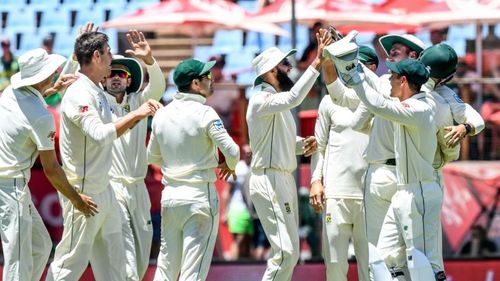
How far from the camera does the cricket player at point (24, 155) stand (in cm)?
1116

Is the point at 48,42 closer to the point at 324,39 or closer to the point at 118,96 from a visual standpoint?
the point at 118,96

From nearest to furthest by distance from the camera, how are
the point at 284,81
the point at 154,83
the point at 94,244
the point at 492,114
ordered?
the point at 94,244 → the point at 284,81 → the point at 154,83 → the point at 492,114

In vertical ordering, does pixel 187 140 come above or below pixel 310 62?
above

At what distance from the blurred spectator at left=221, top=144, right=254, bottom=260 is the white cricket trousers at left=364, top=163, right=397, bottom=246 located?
12.5ft

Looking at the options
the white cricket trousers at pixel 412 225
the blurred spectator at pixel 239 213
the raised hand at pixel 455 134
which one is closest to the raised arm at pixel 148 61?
the white cricket trousers at pixel 412 225

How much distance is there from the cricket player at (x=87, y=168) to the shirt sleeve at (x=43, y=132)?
8.0 inches

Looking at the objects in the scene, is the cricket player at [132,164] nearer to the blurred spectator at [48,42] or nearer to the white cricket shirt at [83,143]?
the white cricket shirt at [83,143]

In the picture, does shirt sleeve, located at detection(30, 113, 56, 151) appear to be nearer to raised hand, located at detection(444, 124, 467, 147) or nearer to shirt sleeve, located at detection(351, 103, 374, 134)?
shirt sleeve, located at detection(351, 103, 374, 134)

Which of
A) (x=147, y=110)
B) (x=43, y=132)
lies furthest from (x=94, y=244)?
(x=147, y=110)

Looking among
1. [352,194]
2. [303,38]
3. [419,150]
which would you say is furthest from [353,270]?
[303,38]

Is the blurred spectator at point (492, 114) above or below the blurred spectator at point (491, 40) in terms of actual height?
below

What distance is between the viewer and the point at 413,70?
10992 millimetres

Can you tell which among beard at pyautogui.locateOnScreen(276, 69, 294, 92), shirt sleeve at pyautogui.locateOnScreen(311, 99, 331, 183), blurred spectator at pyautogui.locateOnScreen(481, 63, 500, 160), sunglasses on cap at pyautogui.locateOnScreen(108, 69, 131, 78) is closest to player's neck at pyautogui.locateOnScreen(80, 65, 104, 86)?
sunglasses on cap at pyautogui.locateOnScreen(108, 69, 131, 78)

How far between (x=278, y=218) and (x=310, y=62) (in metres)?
5.01
